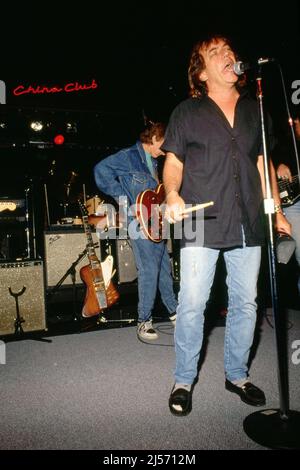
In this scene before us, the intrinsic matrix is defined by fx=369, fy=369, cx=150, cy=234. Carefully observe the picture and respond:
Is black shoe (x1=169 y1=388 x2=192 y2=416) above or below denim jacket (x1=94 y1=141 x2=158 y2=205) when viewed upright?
below

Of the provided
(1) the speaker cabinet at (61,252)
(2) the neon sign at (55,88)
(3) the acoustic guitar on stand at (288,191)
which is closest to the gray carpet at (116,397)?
(3) the acoustic guitar on stand at (288,191)

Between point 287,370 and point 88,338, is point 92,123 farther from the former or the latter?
point 287,370

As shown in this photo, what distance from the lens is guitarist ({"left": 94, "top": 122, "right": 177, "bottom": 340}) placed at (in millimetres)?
3367

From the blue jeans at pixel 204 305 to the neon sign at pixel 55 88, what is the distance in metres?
5.99

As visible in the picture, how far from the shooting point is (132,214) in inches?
135

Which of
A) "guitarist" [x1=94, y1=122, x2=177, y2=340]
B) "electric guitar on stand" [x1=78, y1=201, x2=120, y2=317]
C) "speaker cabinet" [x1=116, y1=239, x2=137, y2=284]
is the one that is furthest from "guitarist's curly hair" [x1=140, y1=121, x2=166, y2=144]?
"speaker cabinet" [x1=116, y1=239, x2=137, y2=284]

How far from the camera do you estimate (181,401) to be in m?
1.86

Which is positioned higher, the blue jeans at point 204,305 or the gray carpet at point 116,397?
the blue jeans at point 204,305

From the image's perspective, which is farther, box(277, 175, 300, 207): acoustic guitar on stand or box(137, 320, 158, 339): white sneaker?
box(277, 175, 300, 207): acoustic guitar on stand

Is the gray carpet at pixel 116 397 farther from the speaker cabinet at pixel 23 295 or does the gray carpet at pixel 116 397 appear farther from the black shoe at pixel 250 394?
the speaker cabinet at pixel 23 295

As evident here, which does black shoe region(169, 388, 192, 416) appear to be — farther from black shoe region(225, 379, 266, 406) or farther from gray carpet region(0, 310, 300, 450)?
black shoe region(225, 379, 266, 406)

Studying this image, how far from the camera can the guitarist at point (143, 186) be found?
11.0ft

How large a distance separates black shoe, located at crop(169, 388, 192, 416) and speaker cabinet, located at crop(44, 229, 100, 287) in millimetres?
3583

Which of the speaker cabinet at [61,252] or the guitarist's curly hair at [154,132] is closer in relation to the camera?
the guitarist's curly hair at [154,132]
